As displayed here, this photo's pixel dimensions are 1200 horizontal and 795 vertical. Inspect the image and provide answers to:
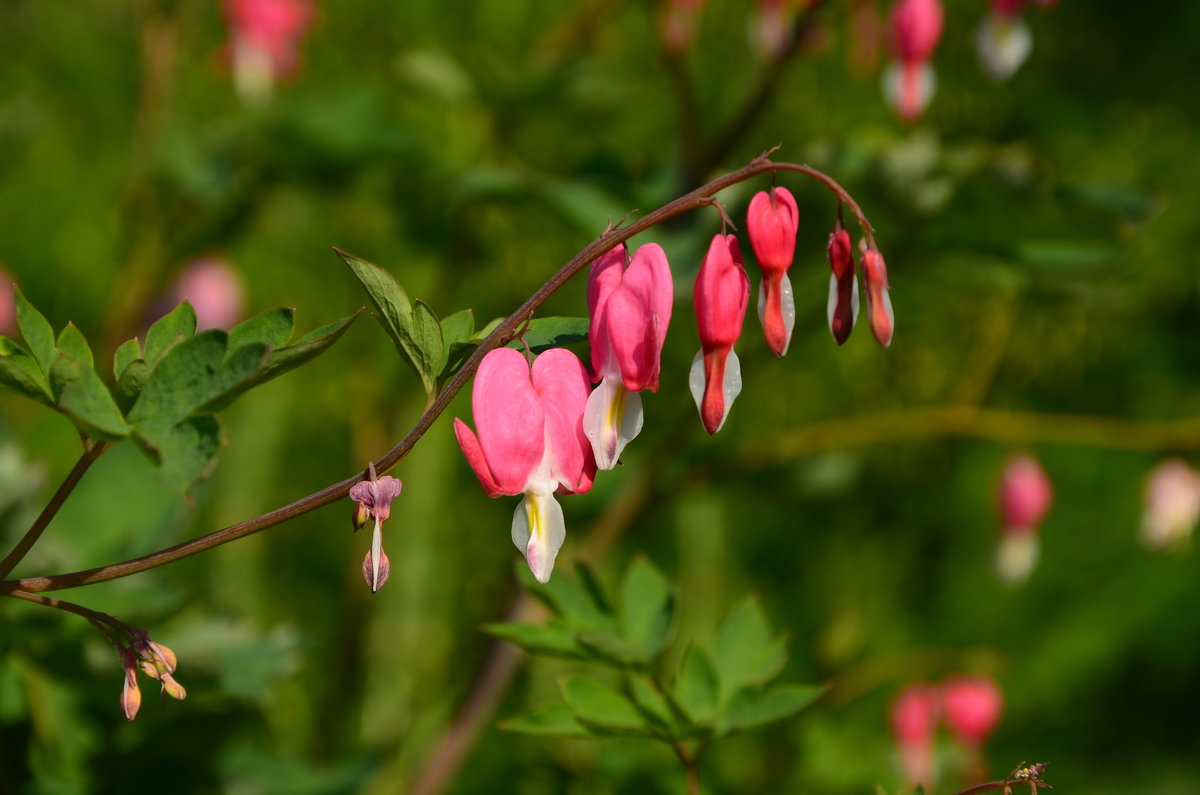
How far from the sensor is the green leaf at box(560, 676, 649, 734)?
26.1 inches

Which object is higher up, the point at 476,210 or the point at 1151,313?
the point at 1151,313

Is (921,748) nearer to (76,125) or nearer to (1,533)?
(1,533)

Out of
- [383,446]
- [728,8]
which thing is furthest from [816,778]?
[728,8]

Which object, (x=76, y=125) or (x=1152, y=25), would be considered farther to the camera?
(x=76, y=125)

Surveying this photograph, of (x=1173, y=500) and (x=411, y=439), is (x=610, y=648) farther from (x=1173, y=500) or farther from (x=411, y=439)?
(x=1173, y=500)

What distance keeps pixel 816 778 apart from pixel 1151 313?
43.9 inches

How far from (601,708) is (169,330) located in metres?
0.34

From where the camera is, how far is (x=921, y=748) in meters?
1.23

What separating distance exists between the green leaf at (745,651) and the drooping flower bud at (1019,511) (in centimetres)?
73

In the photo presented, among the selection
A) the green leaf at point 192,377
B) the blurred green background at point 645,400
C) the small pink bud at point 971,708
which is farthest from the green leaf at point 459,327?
the small pink bud at point 971,708

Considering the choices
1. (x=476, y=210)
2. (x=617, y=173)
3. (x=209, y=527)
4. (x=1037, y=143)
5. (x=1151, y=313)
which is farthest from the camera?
(x=1037, y=143)

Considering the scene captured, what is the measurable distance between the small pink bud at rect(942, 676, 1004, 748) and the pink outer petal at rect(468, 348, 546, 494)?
0.82 meters

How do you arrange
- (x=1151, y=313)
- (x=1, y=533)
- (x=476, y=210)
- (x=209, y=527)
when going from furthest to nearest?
(x=1151, y=313) < (x=209, y=527) < (x=476, y=210) < (x=1, y=533)

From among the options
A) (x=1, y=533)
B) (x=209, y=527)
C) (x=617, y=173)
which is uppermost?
(x=617, y=173)
